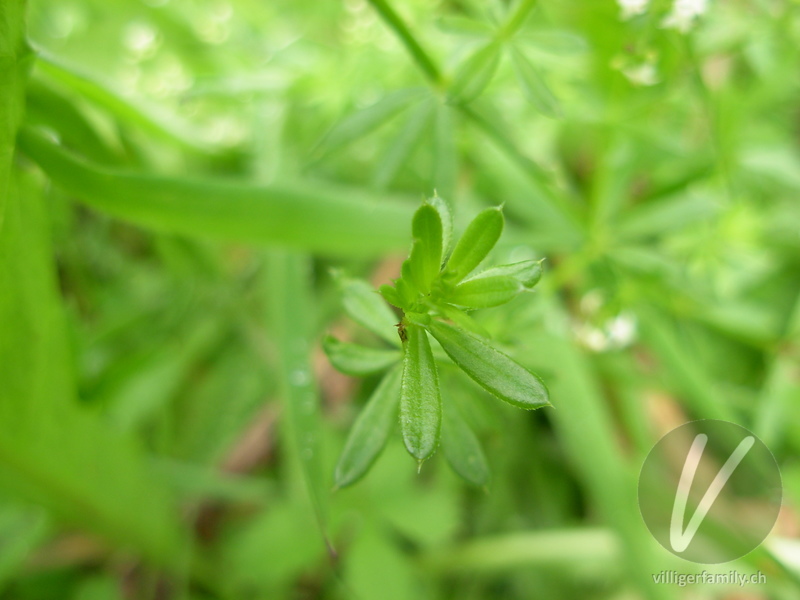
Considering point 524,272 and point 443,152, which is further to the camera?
point 443,152

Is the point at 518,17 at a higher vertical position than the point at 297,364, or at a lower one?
higher

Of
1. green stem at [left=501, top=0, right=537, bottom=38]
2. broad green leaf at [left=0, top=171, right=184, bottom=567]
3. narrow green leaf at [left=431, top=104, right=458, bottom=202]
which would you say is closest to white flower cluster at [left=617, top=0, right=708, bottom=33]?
green stem at [left=501, top=0, right=537, bottom=38]

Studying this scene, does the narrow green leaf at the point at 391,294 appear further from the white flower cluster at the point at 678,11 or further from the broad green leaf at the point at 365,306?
the white flower cluster at the point at 678,11

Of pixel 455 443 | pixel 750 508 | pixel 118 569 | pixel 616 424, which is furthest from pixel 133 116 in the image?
pixel 750 508

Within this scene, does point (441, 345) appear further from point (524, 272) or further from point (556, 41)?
point (556, 41)

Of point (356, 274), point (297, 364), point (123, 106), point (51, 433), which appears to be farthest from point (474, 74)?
point (51, 433)

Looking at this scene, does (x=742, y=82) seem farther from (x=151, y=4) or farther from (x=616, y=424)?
(x=151, y=4)

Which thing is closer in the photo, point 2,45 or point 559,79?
point 2,45
